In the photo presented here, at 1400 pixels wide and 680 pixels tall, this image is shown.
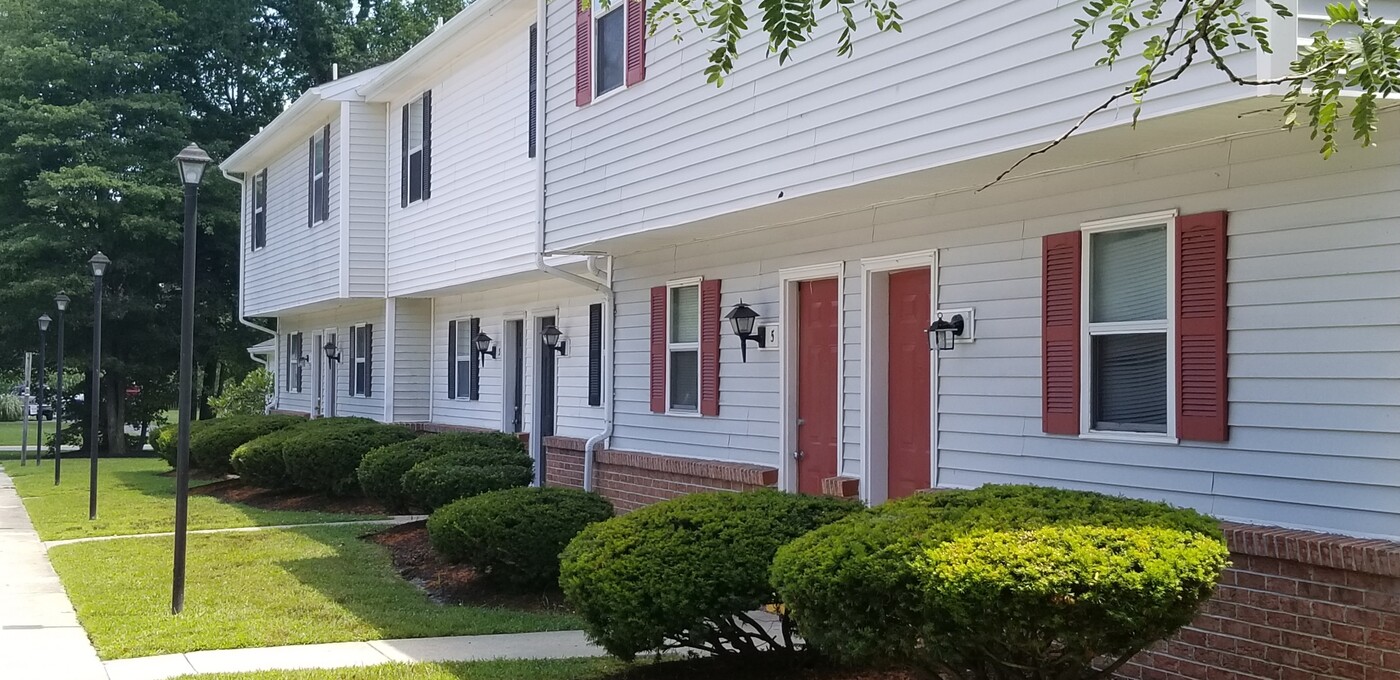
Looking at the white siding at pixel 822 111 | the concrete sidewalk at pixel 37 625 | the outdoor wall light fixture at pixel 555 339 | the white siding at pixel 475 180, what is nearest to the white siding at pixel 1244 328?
the white siding at pixel 822 111

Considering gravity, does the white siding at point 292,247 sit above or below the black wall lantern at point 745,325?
above

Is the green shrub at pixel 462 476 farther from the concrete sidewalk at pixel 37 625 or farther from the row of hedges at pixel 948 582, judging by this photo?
the row of hedges at pixel 948 582

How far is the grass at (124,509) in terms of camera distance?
1595cm

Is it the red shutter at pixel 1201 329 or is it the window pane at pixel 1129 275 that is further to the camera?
the window pane at pixel 1129 275

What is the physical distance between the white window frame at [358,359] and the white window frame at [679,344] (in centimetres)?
1103

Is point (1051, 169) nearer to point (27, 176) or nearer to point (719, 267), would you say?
point (719, 267)

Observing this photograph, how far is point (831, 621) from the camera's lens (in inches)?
223

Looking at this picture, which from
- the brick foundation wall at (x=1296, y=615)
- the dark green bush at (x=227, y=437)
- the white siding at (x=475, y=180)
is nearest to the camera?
the brick foundation wall at (x=1296, y=615)

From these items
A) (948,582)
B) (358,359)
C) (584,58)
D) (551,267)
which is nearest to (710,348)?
(551,267)

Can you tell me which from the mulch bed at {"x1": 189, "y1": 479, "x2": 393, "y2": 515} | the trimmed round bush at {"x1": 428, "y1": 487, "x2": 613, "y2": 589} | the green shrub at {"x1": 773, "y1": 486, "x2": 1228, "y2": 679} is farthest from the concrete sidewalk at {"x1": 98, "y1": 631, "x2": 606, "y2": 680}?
the mulch bed at {"x1": 189, "y1": 479, "x2": 393, "y2": 515}

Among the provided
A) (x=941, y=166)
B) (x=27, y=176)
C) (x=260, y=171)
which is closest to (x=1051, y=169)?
(x=941, y=166)

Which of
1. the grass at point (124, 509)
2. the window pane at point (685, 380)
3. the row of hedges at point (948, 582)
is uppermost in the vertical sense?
the window pane at point (685, 380)

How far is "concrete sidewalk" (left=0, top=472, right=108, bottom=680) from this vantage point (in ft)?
26.9

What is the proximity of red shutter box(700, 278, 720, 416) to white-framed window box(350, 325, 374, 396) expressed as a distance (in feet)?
38.8
